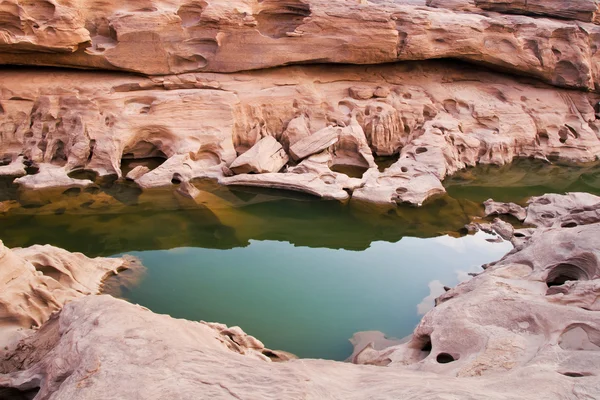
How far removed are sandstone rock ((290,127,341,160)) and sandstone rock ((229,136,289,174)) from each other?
0.78 ft

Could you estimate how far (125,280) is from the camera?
18.7 feet

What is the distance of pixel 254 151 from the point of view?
29.1 ft

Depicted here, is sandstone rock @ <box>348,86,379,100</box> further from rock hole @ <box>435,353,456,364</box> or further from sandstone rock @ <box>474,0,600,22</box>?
rock hole @ <box>435,353,456,364</box>

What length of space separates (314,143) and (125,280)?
457cm

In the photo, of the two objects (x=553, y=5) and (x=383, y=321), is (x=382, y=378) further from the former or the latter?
(x=553, y=5)

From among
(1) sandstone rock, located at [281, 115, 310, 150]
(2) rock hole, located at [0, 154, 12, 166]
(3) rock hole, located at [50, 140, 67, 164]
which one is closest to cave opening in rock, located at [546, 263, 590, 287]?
(1) sandstone rock, located at [281, 115, 310, 150]

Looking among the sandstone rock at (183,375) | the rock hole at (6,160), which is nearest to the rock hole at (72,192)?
the rock hole at (6,160)

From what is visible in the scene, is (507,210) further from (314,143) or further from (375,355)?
(375,355)

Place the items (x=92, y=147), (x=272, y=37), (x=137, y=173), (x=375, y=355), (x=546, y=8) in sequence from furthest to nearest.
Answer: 1. (x=546, y=8)
2. (x=272, y=37)
3. (x=92, y=147)
4. (x=137, y=173)
5. (x=375, y=355)

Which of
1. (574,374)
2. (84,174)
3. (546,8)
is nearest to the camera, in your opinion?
(574,374)

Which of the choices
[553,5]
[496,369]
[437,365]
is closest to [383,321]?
[437,365]

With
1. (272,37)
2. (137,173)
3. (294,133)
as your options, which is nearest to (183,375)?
(137,173)

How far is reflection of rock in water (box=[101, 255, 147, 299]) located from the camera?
17.8 ft

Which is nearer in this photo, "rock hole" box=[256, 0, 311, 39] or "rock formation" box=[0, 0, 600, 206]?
"rock formation" box=[0, 0, 600, 206]
